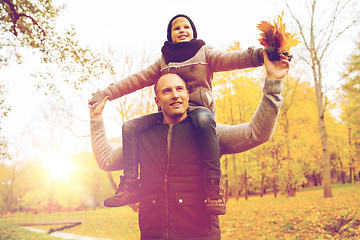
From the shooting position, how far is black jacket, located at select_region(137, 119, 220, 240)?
168 centimetres

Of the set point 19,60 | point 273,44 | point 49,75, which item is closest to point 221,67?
point 273,44

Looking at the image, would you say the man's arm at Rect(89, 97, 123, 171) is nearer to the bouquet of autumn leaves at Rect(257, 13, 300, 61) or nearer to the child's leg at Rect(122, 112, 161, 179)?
the child's leg at Rect(122, 112, 161, 179)

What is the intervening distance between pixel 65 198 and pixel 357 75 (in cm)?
4926

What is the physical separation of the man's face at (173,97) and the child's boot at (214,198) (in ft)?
1.70

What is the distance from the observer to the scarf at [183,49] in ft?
6.88

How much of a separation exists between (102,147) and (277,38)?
1.57 m

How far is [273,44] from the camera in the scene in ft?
5.45

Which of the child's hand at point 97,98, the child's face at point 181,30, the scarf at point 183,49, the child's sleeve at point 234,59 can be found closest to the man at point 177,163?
the child's sleeve at point 234,59

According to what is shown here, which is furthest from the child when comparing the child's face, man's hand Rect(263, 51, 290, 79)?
man's hand Rect(263, 51, 290, 79)

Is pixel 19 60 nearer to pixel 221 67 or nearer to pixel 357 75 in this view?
pixel 221 67

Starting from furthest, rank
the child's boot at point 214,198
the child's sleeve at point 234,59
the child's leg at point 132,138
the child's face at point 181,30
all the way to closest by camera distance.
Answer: the child's face at point 181,30
the child's leg at point 132,138
the child's sleeve at point 234,59
the child's boot at point 214,198

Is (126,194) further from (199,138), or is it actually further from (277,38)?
(277,38)

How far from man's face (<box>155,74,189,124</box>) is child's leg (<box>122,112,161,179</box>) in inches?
6.9

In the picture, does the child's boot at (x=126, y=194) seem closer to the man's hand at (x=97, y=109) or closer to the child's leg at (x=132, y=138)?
the child's leg at (x=132, y=138)
